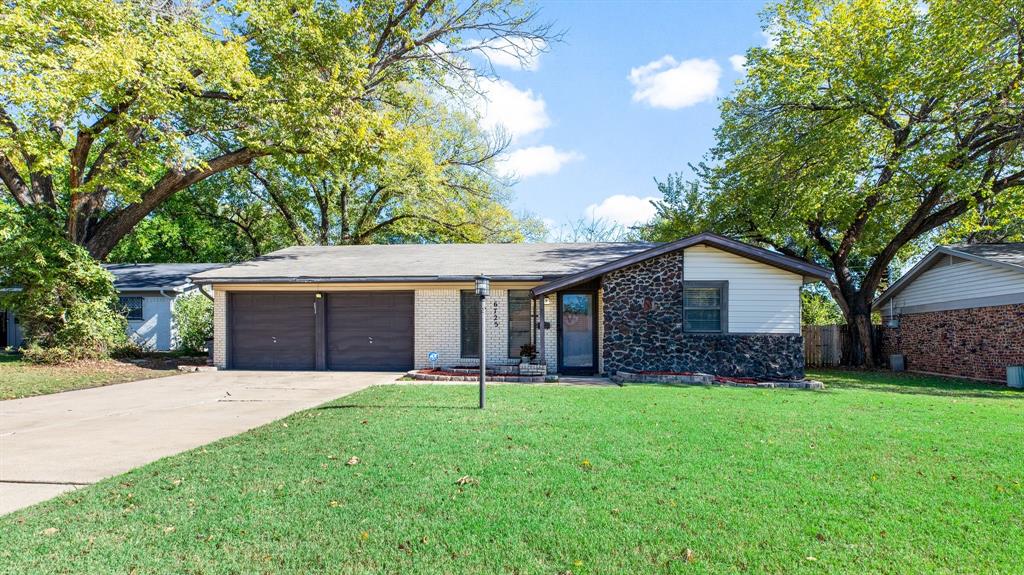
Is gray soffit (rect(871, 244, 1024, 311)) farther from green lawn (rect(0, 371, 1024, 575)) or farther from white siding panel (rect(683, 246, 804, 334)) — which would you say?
green lawn (rect(0, 371, 1024, 575))

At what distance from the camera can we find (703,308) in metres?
12.8

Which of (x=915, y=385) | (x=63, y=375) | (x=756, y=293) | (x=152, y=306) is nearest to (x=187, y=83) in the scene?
(x=63, y=375)

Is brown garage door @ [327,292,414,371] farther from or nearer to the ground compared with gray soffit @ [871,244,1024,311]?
nearer to the ground

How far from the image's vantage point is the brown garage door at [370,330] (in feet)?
48.1

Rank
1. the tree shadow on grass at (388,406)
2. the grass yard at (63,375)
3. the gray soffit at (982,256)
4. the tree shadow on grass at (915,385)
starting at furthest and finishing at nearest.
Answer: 1. the gray soffit at (982,256)
2. the tree shadow on grass at (915,385)
3. the grass yard at (63,375)
4. the tree shadow on grass at (388,406)

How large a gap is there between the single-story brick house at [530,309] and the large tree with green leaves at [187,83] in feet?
12.0

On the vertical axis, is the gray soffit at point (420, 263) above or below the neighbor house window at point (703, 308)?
above

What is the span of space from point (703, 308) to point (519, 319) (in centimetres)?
454

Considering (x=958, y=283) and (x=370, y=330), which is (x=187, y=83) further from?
(x=958, y=283)

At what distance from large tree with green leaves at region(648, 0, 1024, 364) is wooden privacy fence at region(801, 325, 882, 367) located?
24.8 inches

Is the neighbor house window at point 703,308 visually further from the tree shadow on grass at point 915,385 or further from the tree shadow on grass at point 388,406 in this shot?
the tree shadow on grass at point 388,406

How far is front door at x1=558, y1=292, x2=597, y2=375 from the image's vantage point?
13.7m

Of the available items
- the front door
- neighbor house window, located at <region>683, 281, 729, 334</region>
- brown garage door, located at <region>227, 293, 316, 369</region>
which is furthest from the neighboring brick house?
brown garage door, located at <region>227, 293, 316, 369</region>

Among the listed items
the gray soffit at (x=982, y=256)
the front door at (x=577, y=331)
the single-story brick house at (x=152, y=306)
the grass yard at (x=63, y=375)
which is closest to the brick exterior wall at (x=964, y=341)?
the gray soffit at (x=982, y=256)
